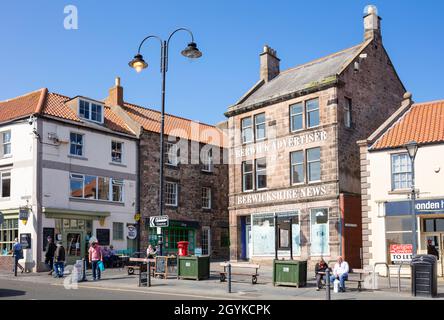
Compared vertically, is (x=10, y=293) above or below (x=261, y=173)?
below

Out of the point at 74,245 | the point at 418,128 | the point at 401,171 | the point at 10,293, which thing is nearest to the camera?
the point at 10,293

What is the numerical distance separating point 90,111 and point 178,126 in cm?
880

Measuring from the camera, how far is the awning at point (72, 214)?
30830mm

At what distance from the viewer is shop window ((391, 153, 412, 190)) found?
2667 cm

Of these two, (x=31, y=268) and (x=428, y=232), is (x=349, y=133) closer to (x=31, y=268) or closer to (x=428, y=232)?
(x=428, y=232)

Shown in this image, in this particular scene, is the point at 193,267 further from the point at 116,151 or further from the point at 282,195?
the point at 116,151

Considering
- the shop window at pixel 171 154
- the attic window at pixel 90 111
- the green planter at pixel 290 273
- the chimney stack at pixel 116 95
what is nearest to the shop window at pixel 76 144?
the attic window at pixel 90 111

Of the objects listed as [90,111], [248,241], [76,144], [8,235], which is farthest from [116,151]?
[248,241]

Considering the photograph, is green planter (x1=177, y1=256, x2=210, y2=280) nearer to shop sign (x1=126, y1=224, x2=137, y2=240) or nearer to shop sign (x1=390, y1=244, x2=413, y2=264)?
shop sign (x1=390, y1=244, x2=413, y2=264)

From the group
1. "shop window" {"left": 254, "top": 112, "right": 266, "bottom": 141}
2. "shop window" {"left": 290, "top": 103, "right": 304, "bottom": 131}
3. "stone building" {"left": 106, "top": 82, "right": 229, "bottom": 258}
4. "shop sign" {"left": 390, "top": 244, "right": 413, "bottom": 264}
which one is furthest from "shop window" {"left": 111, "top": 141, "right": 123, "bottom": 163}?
"shop sign" {"left": 390, "top": 244, "right": 413, "bottom": 264}

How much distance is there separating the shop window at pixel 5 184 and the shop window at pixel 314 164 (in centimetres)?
1677

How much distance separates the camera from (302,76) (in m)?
35.2

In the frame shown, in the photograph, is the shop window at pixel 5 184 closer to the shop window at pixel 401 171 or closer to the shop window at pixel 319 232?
the shop window at pixel 319 232

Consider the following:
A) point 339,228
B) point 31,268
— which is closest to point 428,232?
point 339,228
